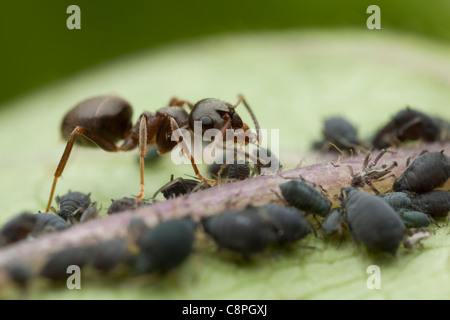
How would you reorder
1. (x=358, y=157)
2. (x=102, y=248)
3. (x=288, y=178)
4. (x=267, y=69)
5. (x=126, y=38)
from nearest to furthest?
(x=102, y=248) → (x=288, y=178) → (x=358, y=157) → (x=267, y=69) → (x=126, y=38)

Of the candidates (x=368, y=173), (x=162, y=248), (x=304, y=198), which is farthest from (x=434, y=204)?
(x=162, y=248)

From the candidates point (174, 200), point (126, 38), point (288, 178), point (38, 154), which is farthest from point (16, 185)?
point (126, 38)

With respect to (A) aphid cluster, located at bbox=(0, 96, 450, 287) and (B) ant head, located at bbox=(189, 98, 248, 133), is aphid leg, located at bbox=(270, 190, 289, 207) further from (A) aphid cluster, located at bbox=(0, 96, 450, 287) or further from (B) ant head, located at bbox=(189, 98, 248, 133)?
(B) ant head, located at bbox=(189, 98, 248, 133)

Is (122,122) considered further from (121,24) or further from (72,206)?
(121,24)

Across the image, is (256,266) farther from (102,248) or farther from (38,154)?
(38,154)

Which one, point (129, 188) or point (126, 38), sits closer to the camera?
point (129, 188)

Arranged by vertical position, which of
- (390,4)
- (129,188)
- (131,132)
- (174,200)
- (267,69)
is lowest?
(174,200)

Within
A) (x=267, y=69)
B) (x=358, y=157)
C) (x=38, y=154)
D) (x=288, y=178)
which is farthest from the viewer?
(x=267, y=69)
